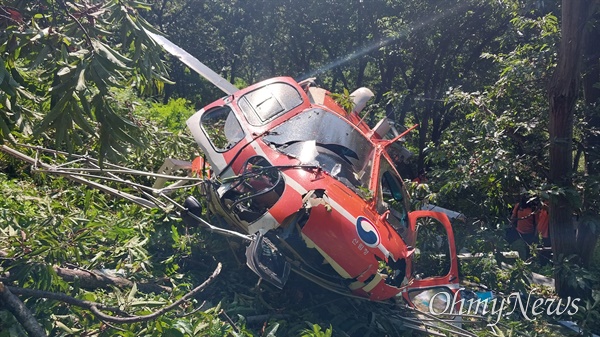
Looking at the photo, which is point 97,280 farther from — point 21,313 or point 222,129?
point 222,129

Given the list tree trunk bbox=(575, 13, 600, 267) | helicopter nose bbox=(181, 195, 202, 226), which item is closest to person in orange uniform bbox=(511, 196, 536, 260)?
tree trunk bbox=(575, 13, 600, 267)

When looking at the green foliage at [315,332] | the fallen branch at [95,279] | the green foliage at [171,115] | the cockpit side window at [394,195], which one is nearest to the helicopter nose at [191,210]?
the fallen branch at [95,279]

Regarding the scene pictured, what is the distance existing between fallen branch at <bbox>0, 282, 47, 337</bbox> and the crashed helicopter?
1701 millimetres

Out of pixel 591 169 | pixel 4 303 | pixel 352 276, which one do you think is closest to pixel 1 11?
pixel 4 303

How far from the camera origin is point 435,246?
23.8ft

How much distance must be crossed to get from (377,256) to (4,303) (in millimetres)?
2971

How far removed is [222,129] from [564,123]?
384cm

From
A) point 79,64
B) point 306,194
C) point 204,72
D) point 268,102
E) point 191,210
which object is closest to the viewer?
point 79,64

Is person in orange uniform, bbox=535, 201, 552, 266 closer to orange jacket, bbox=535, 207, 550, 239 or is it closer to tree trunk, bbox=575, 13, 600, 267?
orange jacket, bbox=535, 207, 550, 239

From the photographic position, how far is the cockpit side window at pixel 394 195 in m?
6.67

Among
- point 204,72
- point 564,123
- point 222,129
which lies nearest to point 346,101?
point 222,129

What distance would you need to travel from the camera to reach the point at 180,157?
26.0 ft

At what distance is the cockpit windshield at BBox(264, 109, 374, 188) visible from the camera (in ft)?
20.2

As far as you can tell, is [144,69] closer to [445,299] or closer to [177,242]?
[177,242]
